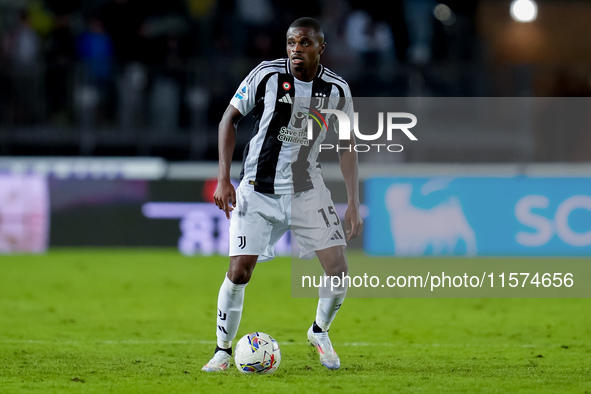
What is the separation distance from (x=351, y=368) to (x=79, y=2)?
35.5ft

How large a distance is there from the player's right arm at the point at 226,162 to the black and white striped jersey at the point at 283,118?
0.10m

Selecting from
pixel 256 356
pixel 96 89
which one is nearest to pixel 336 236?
pixel 256 356

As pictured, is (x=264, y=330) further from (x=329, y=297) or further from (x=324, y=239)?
(x=324, y=239)

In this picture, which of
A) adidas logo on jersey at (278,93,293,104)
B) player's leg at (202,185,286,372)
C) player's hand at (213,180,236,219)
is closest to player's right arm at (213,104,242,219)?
player's hand at (213,180,236,219)

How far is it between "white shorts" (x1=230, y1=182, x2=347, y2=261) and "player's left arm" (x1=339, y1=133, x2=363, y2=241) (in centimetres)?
9

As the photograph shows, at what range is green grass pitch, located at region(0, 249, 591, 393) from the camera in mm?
5930

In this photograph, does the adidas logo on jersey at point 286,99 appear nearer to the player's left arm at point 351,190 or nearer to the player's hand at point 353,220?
the player's left arm at point 351,190

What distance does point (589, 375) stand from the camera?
20.4 ft

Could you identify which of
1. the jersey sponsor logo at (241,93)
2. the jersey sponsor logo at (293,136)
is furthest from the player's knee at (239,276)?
the jersey sponsor logo at (241,93)

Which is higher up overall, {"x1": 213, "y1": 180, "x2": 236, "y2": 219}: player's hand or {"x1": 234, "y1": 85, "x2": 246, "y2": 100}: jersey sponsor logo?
{"x1": 234, "y1": 85, "x2": 246, "y2": 100}: jersey sponsor logo

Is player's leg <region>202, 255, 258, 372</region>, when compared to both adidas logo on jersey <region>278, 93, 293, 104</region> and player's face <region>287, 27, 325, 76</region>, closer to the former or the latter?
adidas logo on jersey <region>278, 93, 293, 104</region>

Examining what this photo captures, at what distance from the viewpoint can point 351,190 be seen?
21.0 ft

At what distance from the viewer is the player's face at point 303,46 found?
6039 millimetres
